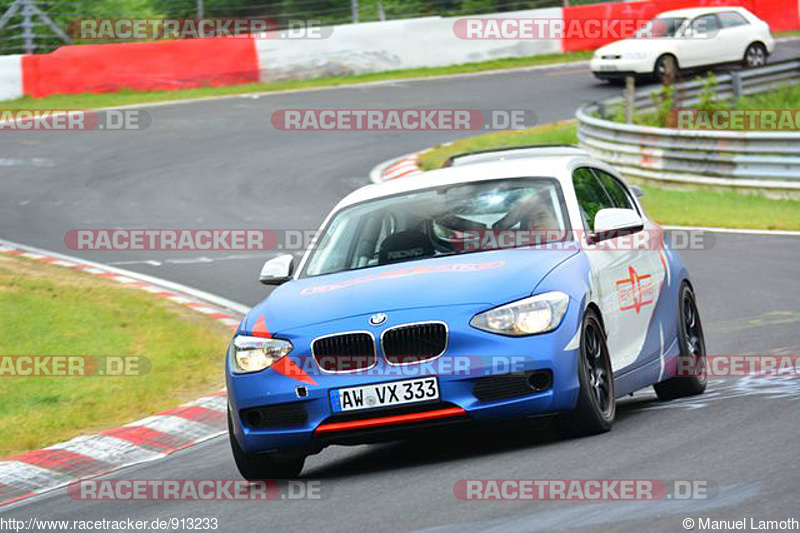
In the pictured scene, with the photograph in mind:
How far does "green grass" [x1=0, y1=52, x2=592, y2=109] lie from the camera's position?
97.8 ft

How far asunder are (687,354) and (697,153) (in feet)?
43.3

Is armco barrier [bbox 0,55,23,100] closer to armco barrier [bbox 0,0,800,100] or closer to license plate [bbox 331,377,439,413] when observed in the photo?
armco barrier [bbox 0,0,800,100]

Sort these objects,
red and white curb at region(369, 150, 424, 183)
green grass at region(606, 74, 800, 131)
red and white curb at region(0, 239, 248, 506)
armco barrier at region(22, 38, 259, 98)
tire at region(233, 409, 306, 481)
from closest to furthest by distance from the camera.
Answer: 1. tire at region(233, 409, 306, 481)
2. red and white curb at region(0, 239, 248, 506)
3. red and white curb at region(369, 150, 424, 183)
4. green grass at region(606, 74, 800, 131)
5. armco barrier at region(22, 38, 259, 98)

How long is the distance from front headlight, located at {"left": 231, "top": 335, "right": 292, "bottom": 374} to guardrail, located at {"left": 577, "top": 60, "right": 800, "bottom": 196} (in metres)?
14.2

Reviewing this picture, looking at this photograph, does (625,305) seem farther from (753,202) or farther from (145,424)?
(753,202)

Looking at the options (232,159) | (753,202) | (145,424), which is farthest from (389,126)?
(145,424)

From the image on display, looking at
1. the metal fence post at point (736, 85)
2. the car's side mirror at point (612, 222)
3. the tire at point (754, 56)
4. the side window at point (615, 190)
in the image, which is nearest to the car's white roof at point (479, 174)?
the side window at point (615, 190)

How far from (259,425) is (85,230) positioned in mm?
12532

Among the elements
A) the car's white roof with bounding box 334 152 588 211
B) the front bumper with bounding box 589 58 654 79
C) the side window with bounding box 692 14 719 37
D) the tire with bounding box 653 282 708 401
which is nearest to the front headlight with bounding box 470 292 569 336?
the car's white roof with bounding box 334 152 588 211

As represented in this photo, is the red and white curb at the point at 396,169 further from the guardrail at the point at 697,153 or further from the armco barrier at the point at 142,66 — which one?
the armco barrier at the point at 142,66

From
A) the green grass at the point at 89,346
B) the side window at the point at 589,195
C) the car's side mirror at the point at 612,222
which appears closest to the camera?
the car's side mirror at the point at 612,222

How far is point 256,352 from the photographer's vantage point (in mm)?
7504

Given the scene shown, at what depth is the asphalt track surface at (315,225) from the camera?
6.29 metres

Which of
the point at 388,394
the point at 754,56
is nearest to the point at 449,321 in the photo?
the point at 388,394
